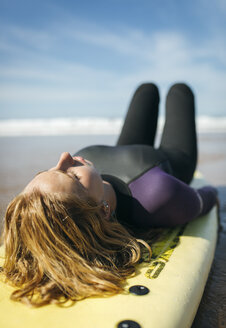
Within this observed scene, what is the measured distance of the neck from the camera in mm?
2055

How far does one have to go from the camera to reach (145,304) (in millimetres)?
1377

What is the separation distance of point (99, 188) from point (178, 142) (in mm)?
1629

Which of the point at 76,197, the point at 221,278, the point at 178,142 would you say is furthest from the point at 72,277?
the point at 178,142

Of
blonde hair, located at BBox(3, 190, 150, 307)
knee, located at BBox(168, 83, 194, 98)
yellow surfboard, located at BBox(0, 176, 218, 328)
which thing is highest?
knee, located at BBox(168, 83, 194, 98)

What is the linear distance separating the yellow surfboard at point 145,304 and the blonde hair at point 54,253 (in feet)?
0.19

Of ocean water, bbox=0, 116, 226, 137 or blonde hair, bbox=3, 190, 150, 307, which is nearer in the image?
blonde hair, bbox=3, 190, 150, 307

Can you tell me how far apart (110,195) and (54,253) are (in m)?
0.72

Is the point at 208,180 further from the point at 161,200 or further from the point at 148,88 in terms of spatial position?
the point at 161,200

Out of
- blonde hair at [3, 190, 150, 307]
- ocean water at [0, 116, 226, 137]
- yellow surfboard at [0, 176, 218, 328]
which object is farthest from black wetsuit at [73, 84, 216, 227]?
ocean water at [0, 116, 226, 137]

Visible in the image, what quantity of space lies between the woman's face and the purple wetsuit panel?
1.45 ft

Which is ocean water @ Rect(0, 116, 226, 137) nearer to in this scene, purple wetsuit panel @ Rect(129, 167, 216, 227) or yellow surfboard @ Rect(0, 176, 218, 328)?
purple wetsuit panel @ Rect(129, 167, 216, 227)

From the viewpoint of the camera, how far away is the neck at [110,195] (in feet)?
6.74

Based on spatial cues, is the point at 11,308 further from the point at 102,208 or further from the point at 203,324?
the point at 203,324

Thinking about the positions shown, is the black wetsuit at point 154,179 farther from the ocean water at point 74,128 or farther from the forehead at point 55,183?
the ocean water at point 74,128
